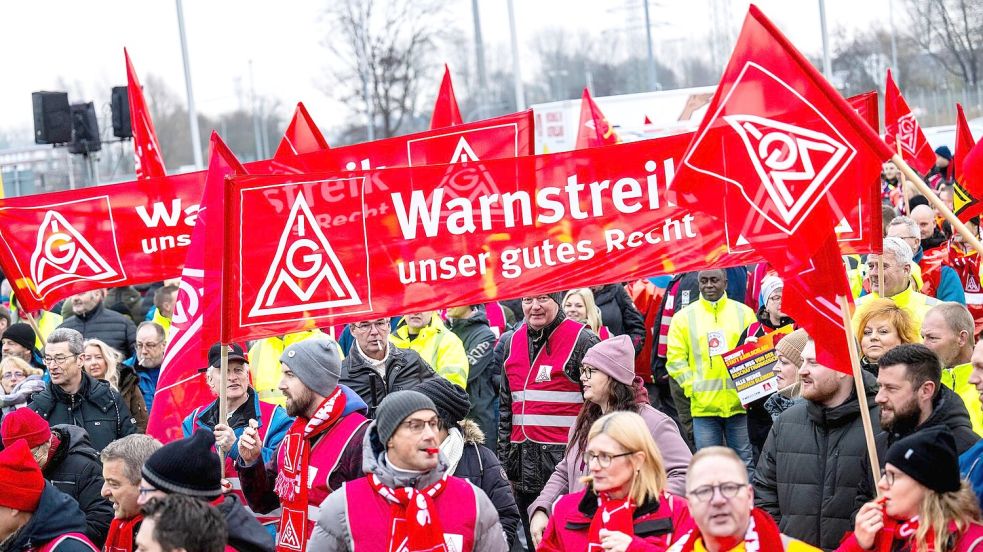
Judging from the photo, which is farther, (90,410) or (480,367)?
(480,367)

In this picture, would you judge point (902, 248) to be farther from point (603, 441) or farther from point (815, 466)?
point (603, 441)

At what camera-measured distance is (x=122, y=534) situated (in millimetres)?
5621

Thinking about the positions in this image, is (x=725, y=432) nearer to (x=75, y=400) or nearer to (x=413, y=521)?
(x=75, y=400)

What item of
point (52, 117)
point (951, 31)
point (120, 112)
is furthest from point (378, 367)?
point (951, 31)

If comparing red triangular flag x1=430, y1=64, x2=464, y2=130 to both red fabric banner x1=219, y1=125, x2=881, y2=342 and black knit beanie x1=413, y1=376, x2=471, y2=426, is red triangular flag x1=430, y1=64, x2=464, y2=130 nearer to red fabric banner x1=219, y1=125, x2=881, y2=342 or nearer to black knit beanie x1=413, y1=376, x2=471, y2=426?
red fabric banner x1=219, y1=125, x2=881, y2=342

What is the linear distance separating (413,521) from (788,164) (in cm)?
213

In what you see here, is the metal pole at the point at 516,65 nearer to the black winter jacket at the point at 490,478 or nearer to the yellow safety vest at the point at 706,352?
the yellow safety vest at the point at 706,352

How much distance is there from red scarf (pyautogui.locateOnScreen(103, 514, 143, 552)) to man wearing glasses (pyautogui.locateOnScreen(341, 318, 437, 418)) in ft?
8.14

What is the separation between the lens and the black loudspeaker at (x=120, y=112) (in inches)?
733

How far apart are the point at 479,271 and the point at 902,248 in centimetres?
339

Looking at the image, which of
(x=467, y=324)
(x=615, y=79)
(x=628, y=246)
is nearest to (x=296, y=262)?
(x=628, y=246)

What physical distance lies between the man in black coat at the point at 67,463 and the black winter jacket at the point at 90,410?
154 cm

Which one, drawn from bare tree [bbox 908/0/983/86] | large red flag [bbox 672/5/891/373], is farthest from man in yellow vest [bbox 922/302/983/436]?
bare tree [bbox 908/0/983/86]

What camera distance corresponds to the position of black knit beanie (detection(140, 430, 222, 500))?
514 cm
